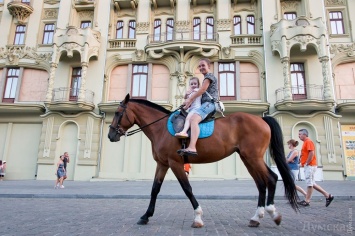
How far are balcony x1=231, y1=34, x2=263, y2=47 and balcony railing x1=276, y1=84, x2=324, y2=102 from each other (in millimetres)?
4235

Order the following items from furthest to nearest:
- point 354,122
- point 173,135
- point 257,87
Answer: point 257,87
point 354,122
point 173,135

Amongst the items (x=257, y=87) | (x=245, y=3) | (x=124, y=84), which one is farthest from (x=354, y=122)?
(x=124, y=84)

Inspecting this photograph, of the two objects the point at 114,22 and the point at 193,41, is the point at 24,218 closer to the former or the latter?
the point at 193,41

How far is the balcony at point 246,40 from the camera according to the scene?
19.2 m

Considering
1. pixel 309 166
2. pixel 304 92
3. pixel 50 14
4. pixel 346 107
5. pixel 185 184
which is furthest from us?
pixel 50 14

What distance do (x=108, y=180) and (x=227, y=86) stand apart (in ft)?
35.6

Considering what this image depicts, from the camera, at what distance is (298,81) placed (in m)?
18.5

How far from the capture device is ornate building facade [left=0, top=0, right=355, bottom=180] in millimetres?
17422

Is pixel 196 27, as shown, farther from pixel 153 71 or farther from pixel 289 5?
pixel 289 5

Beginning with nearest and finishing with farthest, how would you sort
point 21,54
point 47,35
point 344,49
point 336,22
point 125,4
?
point 344,49, point 336,22, point 21,54, point 125,4, point 47,35

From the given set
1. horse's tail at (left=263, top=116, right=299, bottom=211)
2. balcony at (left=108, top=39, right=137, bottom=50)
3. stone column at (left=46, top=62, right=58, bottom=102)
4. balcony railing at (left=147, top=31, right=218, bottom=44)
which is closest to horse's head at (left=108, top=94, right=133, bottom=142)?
horse's tail at (left=263, top=116, right=299, bottom=211)

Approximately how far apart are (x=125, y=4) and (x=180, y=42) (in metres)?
6.57

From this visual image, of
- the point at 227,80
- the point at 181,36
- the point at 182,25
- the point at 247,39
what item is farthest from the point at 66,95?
the point at 247,39

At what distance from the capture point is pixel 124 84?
781 inches
